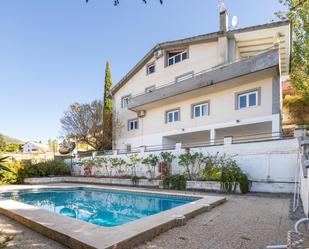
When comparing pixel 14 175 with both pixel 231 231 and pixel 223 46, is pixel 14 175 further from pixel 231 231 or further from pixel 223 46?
pixel 223 46

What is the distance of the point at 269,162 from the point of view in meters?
11.3

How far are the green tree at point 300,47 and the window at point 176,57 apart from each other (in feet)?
29.1

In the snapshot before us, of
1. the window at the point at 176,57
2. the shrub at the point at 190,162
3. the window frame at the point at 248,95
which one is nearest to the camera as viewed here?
the shrub at the point at 190,162

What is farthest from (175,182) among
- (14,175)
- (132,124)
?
(14,175)

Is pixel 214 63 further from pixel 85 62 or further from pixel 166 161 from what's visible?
pixel 85 62

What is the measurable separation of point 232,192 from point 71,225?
8.34 metres

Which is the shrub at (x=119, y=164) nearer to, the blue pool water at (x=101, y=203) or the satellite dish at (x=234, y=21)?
the blue pool water at (x=101, y=203)

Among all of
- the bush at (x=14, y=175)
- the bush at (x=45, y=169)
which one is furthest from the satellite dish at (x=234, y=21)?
the bush at (x=14, y=175)

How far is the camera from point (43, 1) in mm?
6930

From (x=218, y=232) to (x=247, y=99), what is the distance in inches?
475

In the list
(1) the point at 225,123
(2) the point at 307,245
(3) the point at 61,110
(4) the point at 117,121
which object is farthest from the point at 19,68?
(2) the point at 307,245

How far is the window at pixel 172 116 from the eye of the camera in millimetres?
19372

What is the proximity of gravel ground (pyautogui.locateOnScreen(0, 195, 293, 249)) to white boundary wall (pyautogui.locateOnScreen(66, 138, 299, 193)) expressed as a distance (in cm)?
392

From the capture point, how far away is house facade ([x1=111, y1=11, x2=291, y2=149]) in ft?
47.3
